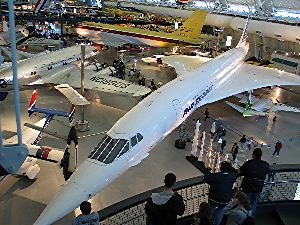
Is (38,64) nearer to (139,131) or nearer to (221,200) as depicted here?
(139,131)

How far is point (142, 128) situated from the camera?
12578 millimetres

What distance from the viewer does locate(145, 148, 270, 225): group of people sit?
6.44 metres

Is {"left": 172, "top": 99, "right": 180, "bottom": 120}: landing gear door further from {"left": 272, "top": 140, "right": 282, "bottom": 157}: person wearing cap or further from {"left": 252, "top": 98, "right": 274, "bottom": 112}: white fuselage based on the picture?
{"left": 252, "top": 98, "right": 274, "bottom": 112}: white fuselage

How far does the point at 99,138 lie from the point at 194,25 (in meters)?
23.4

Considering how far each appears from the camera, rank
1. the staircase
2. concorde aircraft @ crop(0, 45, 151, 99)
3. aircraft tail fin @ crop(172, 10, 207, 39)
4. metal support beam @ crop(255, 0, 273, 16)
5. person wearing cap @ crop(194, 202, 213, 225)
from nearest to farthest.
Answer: person wearing cap @ crop(194, 202, 213, 225) → the staircase → concorde aircraft @ crop(0, 45, 151, 99) → aircraft tail fin @ crop(172, 10, 207, 39) → metal support beam @ crop(255, 0, 273, 16)

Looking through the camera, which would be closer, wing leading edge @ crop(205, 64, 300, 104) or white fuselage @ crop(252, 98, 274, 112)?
wing leading edge @ crop(205, 64, 300, 104)

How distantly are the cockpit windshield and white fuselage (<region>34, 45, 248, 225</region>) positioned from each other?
96 mm

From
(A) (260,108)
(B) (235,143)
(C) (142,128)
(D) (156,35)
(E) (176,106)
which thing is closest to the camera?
(C) (142,128)

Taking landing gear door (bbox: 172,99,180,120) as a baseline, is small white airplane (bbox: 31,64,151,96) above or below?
below

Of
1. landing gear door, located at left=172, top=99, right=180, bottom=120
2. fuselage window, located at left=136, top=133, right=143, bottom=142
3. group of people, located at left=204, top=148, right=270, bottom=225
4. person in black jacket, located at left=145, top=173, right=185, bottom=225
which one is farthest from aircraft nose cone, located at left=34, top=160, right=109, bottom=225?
landing gear door, located at left=172, top=99, right=180, bottom=120

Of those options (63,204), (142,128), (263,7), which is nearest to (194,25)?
(263,7)

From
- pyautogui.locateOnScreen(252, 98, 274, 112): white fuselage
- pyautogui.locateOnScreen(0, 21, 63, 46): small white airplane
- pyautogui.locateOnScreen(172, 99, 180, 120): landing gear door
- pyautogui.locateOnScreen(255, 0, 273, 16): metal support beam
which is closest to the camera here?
→ pyautogui.locateOnScreen(172, 99, 180, 120): landing gear door

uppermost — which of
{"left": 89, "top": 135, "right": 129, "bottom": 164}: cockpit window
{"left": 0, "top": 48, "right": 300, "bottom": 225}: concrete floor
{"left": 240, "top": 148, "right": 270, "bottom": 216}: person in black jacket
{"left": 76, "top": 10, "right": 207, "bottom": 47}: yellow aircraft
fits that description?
{"left": 240, "top": 148, "right": 270, "bottom": 216}: person in black jacket

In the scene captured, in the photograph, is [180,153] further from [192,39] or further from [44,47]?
[44,47]
